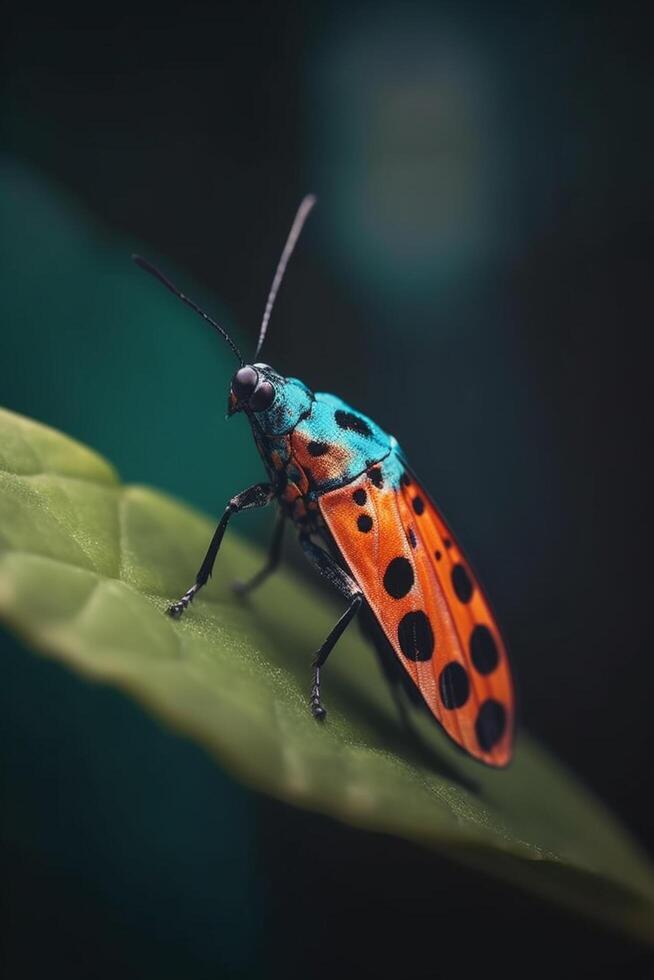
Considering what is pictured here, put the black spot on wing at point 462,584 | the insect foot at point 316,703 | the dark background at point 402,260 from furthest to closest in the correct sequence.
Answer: the dark background at point 402,260
the black spot on wing at point 462,584
the insect foot at point 316,703

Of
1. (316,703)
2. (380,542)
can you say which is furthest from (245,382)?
(316,703)

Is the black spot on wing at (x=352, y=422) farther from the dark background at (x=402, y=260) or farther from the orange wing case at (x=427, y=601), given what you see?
the dark background at (x=402, y=260)

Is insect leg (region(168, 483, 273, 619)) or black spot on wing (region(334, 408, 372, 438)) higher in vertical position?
black spot on wing (region(334, 408, 372, 438))

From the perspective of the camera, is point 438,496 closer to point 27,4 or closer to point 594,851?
point 594,851

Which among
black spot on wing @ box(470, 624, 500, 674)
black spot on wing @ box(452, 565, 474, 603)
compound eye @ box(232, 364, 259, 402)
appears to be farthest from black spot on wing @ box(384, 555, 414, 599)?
compound eye @ box(232, 364, 259, 402)

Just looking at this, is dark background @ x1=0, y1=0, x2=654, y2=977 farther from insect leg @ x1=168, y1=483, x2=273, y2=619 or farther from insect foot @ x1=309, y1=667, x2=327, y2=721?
insect foot @ x1=309, y1=667, x2=327, y2=721

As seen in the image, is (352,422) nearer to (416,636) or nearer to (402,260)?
(416,636)

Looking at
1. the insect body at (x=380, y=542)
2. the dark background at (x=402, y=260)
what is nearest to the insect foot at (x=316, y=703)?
the insect body at (x=380, y=542)

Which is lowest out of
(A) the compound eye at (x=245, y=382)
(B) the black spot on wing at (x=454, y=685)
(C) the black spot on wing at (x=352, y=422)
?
(B) the black spot on wing at (x=454, y=685)
